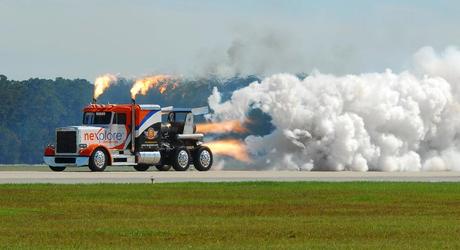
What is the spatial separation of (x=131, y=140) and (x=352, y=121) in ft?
50.5

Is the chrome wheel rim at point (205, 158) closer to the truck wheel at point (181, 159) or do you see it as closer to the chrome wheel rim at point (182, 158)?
the truck wheel at point (181, 159)

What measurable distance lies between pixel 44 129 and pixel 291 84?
312ft

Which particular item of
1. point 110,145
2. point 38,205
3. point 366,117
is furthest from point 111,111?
point 38,205

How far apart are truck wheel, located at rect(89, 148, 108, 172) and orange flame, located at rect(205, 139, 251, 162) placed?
12642 mm

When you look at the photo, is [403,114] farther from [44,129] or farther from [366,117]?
[44,129]

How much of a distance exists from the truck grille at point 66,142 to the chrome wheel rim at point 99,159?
3.93 ft

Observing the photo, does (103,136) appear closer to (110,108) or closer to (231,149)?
(110,108)

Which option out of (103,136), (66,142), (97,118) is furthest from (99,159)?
(97,118)

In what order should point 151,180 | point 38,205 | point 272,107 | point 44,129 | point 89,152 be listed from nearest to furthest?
point 38,205 < point 151,180 < point 89,152 < point 272,107 < point 44,129

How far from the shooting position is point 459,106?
9262 centimetres

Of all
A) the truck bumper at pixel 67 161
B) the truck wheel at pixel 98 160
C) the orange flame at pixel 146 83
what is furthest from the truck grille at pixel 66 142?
the orange flame at pixel 146 83

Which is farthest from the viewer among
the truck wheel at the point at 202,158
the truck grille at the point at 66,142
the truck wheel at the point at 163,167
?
the truck wheel at the point at 163,167

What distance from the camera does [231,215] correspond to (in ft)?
143

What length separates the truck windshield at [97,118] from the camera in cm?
8006
